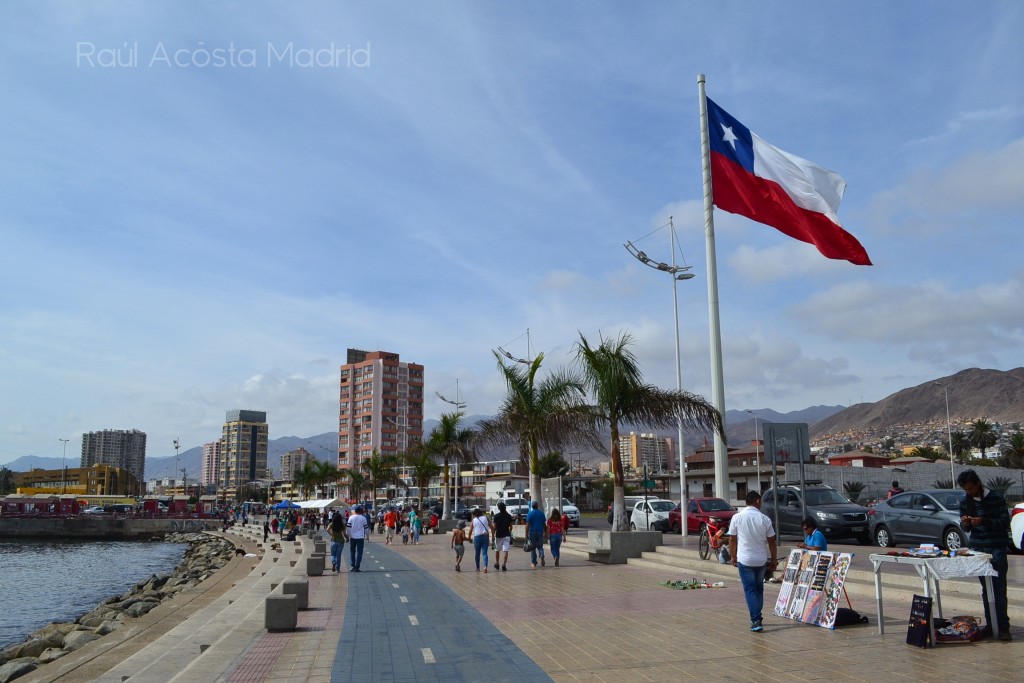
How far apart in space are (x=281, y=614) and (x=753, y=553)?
6.35m

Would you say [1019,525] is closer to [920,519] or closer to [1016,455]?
[920,519]

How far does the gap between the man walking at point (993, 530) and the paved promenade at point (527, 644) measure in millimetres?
343

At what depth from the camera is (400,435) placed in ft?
477

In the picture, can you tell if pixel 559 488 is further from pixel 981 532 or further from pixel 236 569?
pixel 981 532

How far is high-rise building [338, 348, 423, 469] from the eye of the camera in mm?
142625

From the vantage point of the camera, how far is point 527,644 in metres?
10.0

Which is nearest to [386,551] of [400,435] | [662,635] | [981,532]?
[662,635]

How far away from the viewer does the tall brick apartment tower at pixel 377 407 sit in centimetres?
14262

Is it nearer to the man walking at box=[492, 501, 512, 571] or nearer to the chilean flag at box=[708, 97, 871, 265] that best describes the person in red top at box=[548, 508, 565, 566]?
the man walking at box=[492, 501, 512, 571]

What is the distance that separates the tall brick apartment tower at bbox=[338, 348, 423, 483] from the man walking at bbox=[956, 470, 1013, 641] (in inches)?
5281

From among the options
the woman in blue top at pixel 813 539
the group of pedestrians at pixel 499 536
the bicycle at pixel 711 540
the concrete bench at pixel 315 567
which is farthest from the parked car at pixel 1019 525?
the concrete bench at pixel 315 567

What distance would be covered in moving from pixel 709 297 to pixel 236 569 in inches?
801

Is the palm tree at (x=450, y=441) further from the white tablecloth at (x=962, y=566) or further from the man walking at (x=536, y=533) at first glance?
the white tablecloth at (x=962, y=566)

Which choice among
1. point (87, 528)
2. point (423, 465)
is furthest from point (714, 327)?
point (87, 528)
